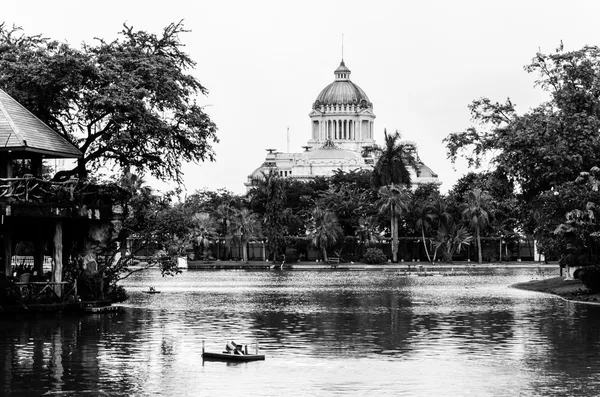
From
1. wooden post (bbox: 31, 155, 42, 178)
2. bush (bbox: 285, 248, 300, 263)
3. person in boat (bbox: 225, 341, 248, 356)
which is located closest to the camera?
person in boat (bbox: 225, 341, 248, 356)

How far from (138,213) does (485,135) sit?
68.0 ft

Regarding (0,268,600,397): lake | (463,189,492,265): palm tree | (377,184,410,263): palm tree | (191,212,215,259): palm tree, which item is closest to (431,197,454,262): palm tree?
(463,189,492,265): palm tree

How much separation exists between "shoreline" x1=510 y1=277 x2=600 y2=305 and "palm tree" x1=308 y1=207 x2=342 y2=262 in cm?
6478

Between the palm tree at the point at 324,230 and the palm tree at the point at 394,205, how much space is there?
571cm

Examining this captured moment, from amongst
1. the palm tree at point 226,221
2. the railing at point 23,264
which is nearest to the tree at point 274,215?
the palm tree at point 226,221

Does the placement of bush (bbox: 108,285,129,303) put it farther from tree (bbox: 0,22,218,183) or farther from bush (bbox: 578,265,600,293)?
bush (bbox: 578,265,600,293)

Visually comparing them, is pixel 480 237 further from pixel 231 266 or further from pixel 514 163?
pixel 514 163

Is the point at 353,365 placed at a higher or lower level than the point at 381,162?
lower

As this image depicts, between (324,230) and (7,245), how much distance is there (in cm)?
9221

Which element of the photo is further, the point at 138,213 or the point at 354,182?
the point at 354,182

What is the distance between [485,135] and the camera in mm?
63344

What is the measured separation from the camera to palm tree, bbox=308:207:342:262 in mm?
137125

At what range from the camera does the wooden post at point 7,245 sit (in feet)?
147

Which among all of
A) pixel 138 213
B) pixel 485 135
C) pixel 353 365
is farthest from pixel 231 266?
pixel 353 365
